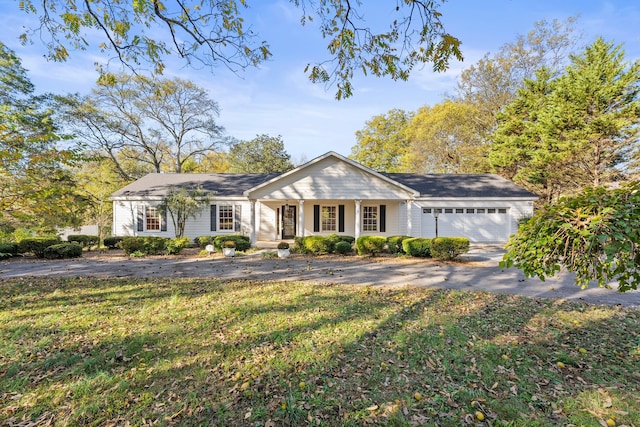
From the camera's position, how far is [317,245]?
40.9 feet

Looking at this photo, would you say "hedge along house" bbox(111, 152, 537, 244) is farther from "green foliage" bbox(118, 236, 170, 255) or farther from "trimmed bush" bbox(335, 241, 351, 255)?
"green foliage" bbox(118, 236, 170, 255)

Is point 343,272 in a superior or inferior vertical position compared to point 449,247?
inferior

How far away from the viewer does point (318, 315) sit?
5125 mm

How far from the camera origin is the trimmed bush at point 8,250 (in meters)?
10.9

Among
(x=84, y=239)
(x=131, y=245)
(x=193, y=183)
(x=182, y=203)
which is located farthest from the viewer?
(x=193, y=183)

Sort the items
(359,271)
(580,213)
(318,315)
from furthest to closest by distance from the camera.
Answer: (359,271), (318,315), (580,213)

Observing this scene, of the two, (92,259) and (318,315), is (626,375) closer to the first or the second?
(318,315)

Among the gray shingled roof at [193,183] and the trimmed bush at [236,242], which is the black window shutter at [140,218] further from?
the trimmed bush at [236,242]

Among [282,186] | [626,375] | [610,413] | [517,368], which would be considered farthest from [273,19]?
[282,186]

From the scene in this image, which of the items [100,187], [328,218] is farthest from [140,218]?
[328,218]

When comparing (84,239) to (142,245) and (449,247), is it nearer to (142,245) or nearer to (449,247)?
(142,245)

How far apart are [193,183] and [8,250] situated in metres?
8.97

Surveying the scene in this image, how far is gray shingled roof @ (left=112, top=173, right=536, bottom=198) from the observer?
1669 centimetres

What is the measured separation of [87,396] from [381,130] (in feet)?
108
